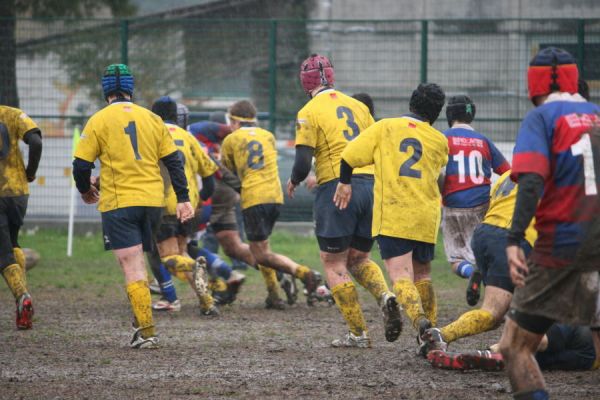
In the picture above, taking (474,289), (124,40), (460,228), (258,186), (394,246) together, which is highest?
(124,40)

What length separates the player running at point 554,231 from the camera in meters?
5.22

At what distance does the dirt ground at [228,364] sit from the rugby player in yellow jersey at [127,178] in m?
0.43

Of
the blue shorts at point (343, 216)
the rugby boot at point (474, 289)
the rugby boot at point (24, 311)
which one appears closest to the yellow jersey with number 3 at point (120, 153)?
the blue shorts at point (343, 216)

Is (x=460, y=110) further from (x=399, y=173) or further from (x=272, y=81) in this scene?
(x=272, y=81)

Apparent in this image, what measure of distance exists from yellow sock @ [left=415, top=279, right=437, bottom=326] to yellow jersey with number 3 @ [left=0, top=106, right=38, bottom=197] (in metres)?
3.76

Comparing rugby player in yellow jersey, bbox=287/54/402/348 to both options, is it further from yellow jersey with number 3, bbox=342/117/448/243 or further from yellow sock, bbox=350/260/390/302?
yellow jersey with number 3, bbox=342/117/448/243

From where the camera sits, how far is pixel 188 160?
10.2 meters

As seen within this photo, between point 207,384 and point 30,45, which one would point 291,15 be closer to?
point 30,45

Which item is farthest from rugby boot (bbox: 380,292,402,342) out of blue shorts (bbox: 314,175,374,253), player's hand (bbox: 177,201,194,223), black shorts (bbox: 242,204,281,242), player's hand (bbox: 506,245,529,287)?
black shorts (bbox: 242,204,281,242)

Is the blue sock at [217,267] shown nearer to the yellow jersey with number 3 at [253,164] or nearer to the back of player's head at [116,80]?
the yellow jersey with number 3 at [253,164]

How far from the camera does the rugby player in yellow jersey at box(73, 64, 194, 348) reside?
313 inches

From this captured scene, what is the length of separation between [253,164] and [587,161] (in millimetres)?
5880

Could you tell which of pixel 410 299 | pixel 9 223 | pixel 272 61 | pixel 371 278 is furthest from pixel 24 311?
pixel 272 61

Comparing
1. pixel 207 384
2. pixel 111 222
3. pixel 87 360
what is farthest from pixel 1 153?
pixel 207 384
